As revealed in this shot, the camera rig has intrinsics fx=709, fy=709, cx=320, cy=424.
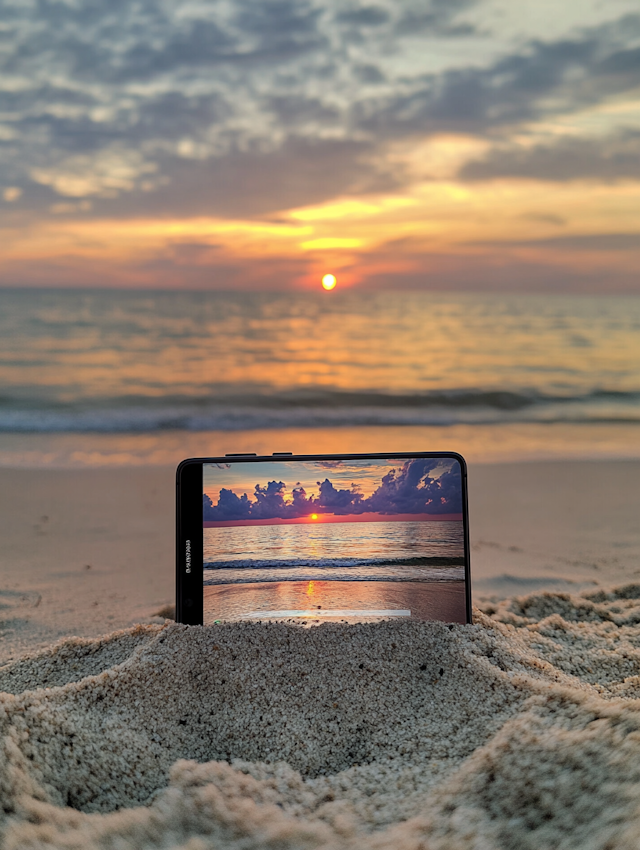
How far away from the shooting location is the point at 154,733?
1.84 metres

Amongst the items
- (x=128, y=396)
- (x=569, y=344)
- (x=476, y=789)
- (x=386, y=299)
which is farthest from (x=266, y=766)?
(x=386, y=299)

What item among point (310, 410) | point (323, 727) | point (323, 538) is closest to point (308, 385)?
point (310, 410)

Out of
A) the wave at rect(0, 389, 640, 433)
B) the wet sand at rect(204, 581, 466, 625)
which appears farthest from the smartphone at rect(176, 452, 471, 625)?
the wave at rect(0, 389, 640, 433)

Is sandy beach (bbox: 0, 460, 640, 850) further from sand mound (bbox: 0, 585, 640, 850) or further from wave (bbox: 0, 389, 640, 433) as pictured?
wave (bbox: 0, 389, 640, 433)

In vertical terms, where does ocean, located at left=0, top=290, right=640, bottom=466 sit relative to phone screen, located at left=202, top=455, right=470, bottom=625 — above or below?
above

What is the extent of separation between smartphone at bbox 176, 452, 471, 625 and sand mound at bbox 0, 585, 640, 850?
92mm

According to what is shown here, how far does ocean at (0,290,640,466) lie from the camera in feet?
23.2

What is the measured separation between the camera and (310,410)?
8.59 metres

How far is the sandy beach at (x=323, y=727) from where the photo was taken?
4.50 feet

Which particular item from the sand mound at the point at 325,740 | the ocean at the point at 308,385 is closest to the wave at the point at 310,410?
the ocean at the point at 308,385

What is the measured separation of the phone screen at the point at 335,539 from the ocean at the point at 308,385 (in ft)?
12.9

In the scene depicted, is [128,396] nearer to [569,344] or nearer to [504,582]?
[504,582]

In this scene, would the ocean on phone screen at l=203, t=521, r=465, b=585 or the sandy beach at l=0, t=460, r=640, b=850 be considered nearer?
the sandy beach at l=0, t=460, r=640, b=850

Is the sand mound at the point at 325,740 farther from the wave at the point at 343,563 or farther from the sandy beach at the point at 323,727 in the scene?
the wave at the point at 343,563
